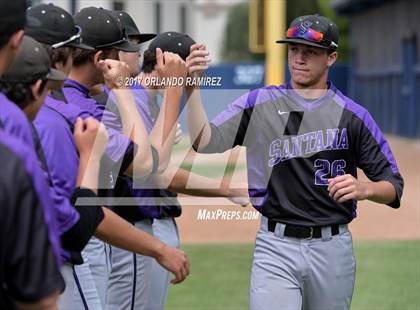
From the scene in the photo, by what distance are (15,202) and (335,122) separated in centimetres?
296

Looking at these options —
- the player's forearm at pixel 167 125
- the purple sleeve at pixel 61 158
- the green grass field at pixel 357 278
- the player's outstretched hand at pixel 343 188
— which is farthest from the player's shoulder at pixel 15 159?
the green grass field at pixel 357 278

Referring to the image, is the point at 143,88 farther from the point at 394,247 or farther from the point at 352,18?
the point at 352,18

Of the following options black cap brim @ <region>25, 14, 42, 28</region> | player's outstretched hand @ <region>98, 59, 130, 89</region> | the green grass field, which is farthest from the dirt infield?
black cap brim @ <region>25, 14, 42, 28</region>

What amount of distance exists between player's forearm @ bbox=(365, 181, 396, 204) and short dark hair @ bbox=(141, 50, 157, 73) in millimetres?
1569

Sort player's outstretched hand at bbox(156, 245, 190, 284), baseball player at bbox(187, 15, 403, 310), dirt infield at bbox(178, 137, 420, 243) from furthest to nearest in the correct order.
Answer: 1. dirt infield at bbox(178, 137, 420, 243)
2. baseball player at bbox(187, 15, 403, 310)
3. player's outstretched hand at bbox(156, 245, 190, 284)

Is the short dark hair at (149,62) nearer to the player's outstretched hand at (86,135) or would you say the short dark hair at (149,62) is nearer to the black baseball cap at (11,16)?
the player's outstretched hand at (86,135)

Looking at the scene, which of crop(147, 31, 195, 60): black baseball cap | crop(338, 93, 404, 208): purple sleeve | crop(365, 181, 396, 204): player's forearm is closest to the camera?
crop(365, 181, 396, 204): player's forearm

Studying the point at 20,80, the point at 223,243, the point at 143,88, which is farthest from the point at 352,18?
the point at 20,80

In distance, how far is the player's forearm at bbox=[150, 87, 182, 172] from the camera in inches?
177

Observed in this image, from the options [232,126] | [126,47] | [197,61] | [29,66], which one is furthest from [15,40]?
[232,126]

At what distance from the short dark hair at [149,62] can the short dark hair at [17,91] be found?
247 cm

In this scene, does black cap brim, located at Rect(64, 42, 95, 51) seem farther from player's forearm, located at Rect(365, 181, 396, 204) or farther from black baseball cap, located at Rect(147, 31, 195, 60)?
player's forearm, located at Rect(365, 181, 396, 204)

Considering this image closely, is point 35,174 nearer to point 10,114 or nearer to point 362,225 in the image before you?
point 10,114

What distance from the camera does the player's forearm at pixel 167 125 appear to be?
450 centimetres
